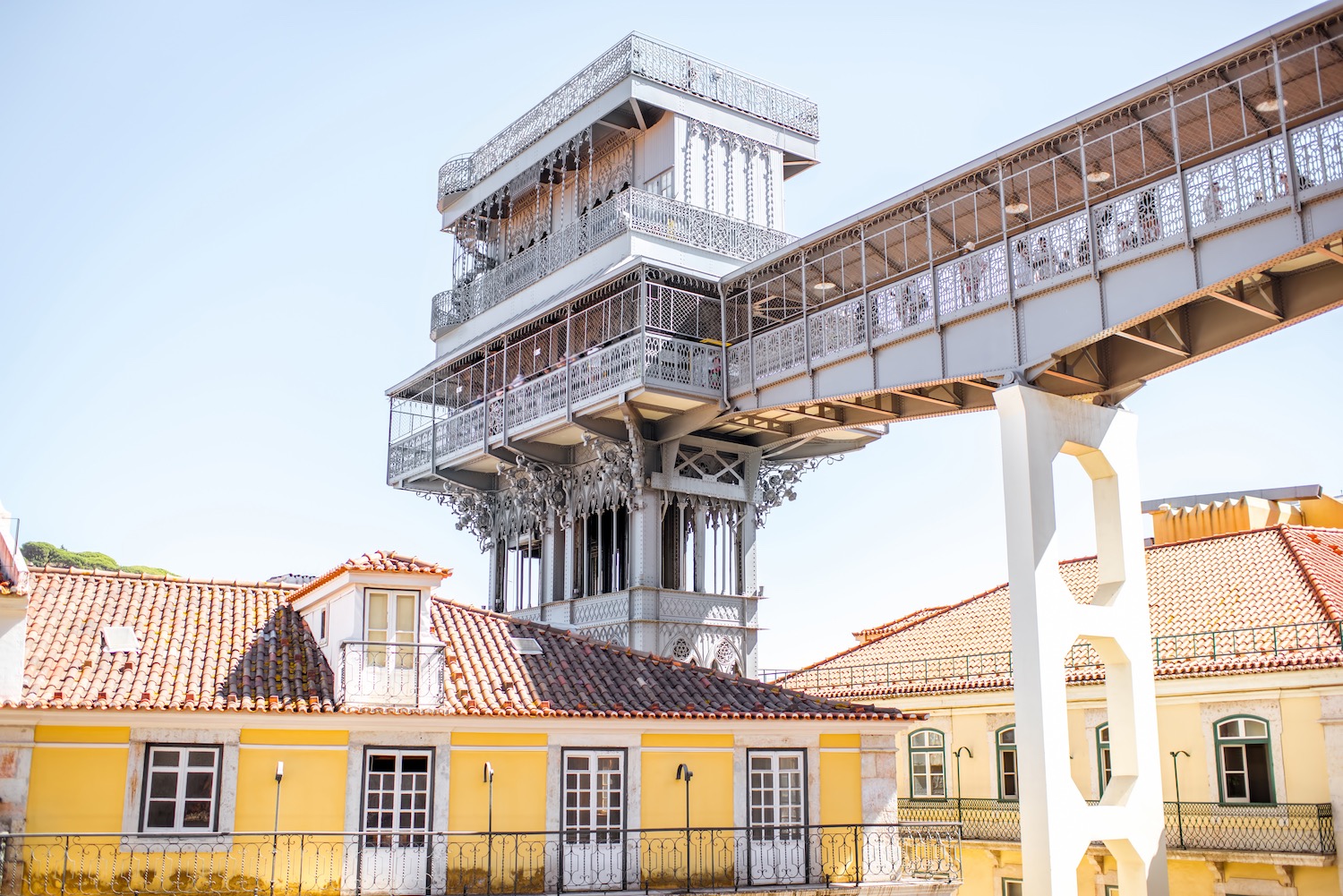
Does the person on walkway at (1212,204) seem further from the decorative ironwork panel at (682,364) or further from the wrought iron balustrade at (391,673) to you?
the wrought iron balustrade at (391,673)

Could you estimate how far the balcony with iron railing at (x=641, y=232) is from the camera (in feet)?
102

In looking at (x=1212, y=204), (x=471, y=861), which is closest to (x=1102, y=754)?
(x=1212, y=204)

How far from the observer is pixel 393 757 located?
21125mm

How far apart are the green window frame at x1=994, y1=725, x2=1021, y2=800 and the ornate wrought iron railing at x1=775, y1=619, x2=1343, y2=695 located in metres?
1.26

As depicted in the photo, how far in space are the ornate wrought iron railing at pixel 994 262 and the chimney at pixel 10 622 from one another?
14616 millimetres

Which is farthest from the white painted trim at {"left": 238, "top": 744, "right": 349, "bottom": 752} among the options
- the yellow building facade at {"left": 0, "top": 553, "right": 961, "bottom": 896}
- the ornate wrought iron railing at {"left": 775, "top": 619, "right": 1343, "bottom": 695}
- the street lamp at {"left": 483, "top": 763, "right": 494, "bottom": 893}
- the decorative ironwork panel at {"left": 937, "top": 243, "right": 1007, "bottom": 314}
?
the ornate wrought iron railing at {"left": 775, "top": 619, "right": 1343, "bottom": 695}

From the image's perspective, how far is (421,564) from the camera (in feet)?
72.6

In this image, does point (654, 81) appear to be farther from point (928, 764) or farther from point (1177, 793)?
point (1177, 793)

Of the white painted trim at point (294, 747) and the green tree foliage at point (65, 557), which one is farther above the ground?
the green tree foliage at point (65, 557)

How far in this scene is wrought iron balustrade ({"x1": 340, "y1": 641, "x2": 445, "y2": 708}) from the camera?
2111cm

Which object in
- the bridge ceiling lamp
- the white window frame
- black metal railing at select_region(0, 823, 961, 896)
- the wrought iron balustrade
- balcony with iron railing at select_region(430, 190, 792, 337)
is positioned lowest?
black metal railing at select_region(0, 823, 961, 896)

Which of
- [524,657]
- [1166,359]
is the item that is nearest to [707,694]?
[524,657]

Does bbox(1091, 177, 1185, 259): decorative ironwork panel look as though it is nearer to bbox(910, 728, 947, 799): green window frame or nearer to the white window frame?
the white window frame

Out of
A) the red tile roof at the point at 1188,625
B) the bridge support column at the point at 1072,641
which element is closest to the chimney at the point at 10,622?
the bridge support column at the point at 1072,641
